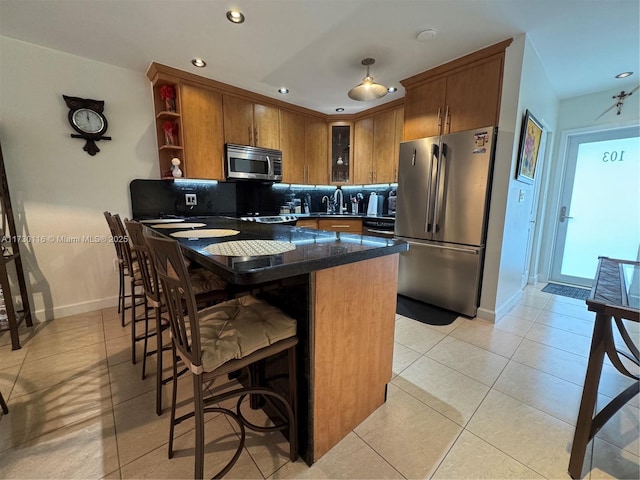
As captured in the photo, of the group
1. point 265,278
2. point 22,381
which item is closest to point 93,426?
point 22,381

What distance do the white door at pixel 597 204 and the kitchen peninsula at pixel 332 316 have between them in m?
3.71

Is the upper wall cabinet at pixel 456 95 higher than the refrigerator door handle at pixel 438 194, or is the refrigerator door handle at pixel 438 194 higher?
the upper wall cabinet at pixel 456 95

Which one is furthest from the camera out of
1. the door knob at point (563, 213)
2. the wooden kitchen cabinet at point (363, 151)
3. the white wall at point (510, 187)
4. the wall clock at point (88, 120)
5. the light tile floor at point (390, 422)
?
the wooden kitchen cabinet at point (363, 151)

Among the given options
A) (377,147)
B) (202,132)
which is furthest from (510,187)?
(202,132)

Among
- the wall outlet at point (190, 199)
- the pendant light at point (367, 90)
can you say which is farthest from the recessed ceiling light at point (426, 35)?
the wall outlet at point (190, 199)

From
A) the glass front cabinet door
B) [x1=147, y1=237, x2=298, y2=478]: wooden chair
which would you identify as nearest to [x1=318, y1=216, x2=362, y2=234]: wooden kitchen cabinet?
the glass front cabinet door

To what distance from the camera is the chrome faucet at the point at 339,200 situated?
14.7 ft

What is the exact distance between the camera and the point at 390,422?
139cm

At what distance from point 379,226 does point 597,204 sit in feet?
8.97

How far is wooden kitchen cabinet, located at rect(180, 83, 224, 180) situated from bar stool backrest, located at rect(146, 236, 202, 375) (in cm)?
228

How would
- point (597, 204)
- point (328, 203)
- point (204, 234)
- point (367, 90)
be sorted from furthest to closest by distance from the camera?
point (328, 203), point (597, 204), point (367, 90), point (204, 234)

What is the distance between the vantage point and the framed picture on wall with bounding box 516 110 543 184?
2385mm

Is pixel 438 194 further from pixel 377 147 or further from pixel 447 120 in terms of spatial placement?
pixel 377 147

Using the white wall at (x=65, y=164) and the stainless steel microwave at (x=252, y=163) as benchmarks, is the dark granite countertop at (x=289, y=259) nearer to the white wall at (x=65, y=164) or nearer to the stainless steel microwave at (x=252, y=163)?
the stainless steel microwave at (x=252, y=163)
